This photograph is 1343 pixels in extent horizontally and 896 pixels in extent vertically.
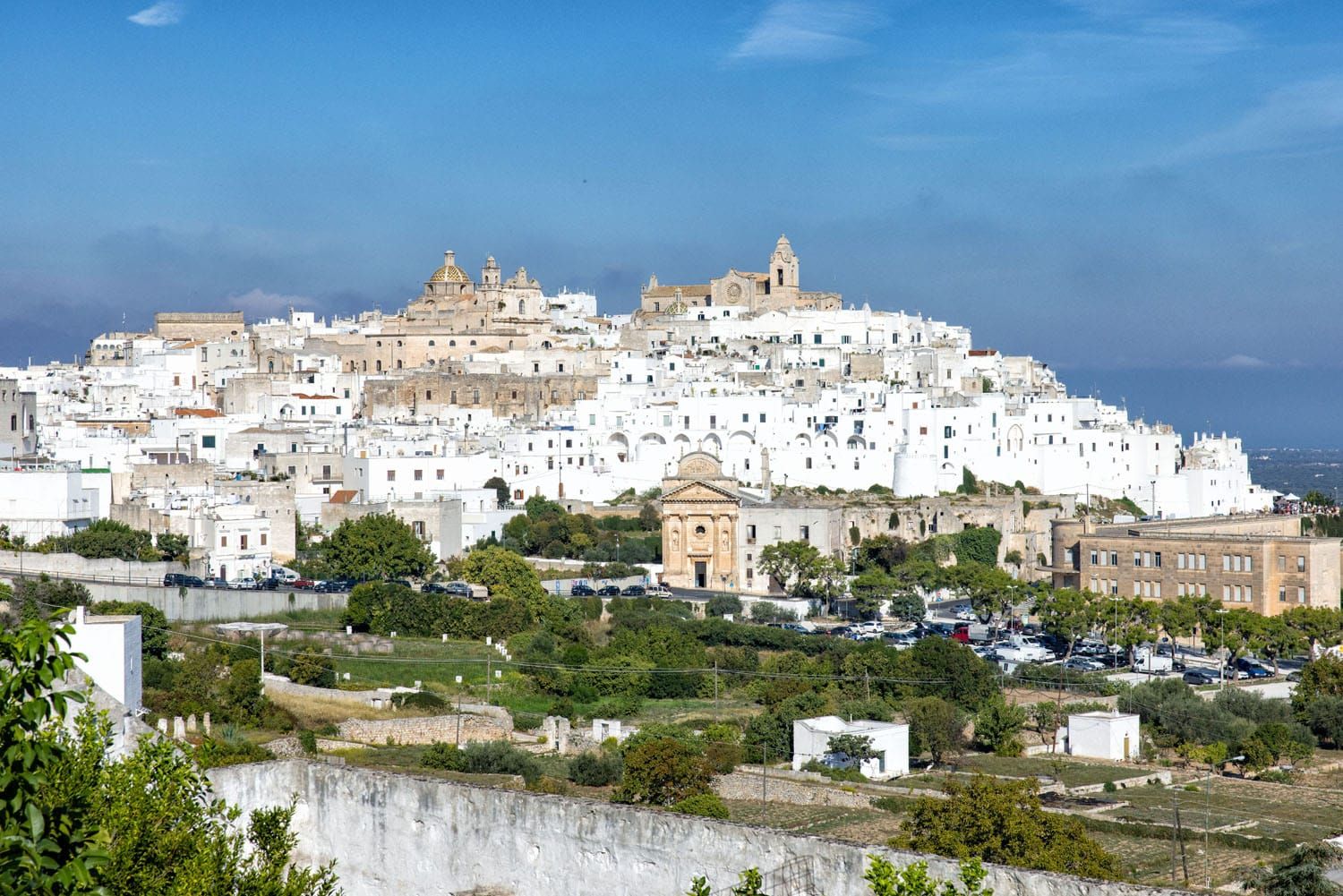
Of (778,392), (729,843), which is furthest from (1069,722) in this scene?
(778,392)

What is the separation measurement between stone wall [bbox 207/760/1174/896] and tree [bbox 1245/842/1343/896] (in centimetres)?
644

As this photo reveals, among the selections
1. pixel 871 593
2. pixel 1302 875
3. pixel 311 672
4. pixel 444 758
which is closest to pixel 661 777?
pixel 444 758

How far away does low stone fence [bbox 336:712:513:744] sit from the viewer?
28.0m

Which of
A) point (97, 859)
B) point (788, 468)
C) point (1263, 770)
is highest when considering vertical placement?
point (788, 468)

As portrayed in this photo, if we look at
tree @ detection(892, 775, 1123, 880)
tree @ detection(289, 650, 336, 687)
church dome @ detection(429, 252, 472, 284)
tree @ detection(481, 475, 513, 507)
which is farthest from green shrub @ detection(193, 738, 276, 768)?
church dome @ detection(429, 252, 472, 284)

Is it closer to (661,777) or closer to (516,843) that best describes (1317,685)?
(661,777)

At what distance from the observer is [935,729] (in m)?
30.5

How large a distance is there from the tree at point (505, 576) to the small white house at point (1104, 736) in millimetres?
13865

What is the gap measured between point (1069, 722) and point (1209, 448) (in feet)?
125

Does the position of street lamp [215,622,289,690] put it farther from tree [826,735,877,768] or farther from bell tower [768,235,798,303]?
bell tower [768,235,798,303]

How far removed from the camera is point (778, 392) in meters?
61.4

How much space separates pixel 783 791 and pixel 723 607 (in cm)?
1930

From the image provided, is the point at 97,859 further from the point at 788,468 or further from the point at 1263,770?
the point at 788,468

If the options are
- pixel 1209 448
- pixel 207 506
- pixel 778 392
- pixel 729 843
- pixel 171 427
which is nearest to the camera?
pixel 729 843
